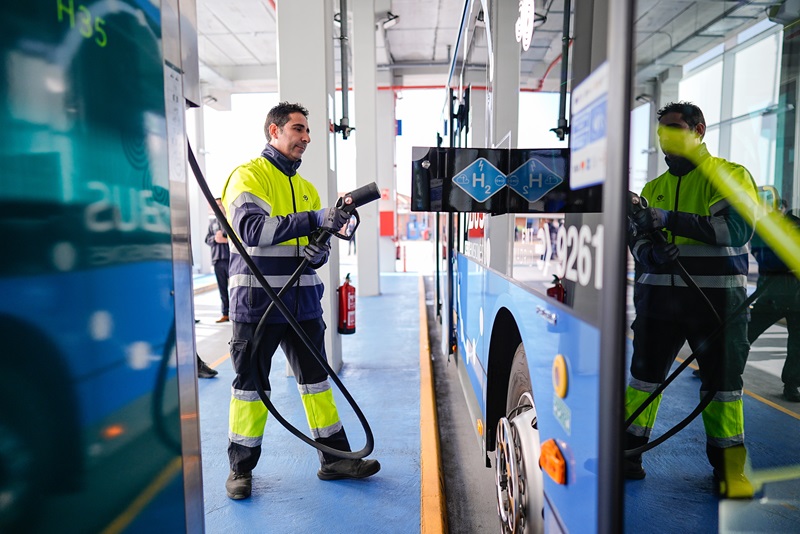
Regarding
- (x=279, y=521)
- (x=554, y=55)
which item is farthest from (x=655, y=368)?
(x=279, y=521)

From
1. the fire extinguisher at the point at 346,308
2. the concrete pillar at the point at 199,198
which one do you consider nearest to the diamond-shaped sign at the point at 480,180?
the fire extinguisher at the point at 346,308

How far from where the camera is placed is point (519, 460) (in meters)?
1.81

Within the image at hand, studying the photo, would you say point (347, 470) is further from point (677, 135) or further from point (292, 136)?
point (677, 135)

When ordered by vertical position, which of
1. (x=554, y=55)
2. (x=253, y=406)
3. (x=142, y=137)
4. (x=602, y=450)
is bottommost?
(x=253, y=406)

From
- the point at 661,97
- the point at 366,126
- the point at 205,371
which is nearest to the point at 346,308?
the point at 205,371

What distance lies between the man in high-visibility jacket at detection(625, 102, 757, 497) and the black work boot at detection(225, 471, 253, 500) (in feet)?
6.75

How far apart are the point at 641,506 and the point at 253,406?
2.06 m

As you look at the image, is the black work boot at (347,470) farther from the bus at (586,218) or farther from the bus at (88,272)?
the bus at (88,272)

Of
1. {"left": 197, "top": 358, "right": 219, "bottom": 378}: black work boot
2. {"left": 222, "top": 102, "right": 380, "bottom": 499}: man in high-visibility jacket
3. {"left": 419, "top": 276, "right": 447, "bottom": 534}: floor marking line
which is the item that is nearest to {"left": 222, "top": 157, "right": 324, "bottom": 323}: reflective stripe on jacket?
{"left": 222, "top": 102, "right": 380, "bottom": 499}: man in high-visibility jacket

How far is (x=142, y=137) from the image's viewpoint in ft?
4.25

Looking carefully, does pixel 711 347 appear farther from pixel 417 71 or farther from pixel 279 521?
pixel 417 71

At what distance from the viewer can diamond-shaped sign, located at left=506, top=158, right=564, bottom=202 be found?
5.22ft

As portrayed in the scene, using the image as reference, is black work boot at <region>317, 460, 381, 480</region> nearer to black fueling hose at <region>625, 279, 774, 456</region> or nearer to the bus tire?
the bus tire

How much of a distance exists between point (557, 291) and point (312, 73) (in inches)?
146
